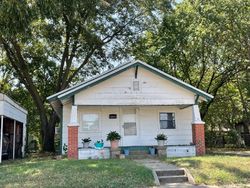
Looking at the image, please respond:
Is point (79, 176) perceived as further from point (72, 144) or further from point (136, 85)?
point (136, 85)

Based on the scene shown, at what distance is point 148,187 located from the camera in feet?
33.1

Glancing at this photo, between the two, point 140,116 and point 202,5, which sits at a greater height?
point 202,5

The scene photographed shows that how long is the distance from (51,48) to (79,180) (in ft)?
69.4

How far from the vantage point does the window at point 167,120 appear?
19.7m

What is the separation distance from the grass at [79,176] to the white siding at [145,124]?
655cm

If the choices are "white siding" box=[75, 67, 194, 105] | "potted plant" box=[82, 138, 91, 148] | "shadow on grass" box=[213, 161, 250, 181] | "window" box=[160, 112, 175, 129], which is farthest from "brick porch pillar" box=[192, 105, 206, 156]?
"potted plant" box=[82, 138, 91, 148]

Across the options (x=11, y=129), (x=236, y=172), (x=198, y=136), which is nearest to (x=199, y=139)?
(x=198, y=136)

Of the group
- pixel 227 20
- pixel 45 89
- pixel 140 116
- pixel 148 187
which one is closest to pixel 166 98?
pixel 140 116

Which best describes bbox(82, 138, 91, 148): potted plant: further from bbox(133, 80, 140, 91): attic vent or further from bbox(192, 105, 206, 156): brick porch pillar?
bbox(192, 105, 206, 156): brick porch pillar

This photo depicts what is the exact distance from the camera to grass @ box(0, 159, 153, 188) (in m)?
10.1

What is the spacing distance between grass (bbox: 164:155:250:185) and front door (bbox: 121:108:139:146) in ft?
18.7

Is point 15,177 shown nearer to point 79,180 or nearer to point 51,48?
point 79,180

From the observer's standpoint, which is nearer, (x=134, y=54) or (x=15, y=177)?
(x=15, y=177)

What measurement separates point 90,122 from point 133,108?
8.35 ft
